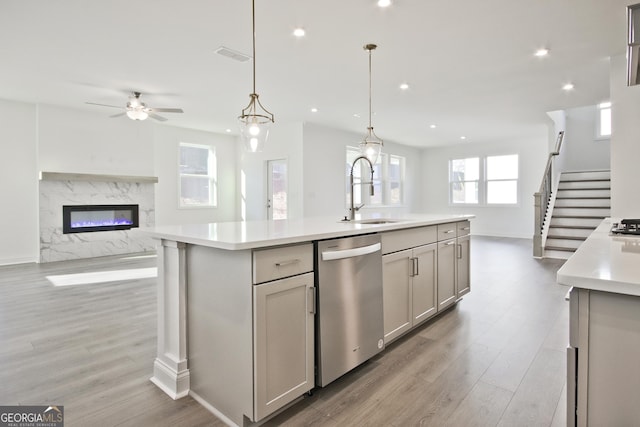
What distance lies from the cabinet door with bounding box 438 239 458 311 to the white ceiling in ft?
6.75

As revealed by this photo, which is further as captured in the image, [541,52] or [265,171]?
[265,171]

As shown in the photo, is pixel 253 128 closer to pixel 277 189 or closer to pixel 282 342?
pixel 282 342

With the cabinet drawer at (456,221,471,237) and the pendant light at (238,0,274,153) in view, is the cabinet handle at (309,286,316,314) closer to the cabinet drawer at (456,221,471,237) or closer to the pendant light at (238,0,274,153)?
the pendant light at (238,0,274,153)

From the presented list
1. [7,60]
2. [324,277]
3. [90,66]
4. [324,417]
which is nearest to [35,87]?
[7,60]

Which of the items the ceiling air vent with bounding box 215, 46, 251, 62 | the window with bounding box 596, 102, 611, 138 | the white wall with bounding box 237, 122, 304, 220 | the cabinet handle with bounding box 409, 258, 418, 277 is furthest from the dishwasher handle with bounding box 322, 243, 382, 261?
the window with bounding box 596, 102, 611, 138

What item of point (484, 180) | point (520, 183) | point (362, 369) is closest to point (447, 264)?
point (362, 369)

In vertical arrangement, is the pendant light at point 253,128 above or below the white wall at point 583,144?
below

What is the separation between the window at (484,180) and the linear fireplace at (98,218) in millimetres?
8784

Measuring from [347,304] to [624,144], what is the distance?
3968mm

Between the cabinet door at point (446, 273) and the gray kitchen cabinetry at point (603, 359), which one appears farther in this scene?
the cabinet door at point (446, 273)

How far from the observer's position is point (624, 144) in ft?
12.5

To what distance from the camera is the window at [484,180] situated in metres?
9.35

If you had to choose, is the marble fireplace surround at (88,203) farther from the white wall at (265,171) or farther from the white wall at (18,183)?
the white wall at (265,171)

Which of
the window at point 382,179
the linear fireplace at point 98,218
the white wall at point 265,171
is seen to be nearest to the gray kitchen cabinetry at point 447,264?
the white wall at point 265,171
